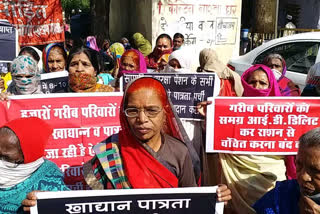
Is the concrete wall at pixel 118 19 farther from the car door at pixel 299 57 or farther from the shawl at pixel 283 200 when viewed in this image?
the shawl at pixel 283 200

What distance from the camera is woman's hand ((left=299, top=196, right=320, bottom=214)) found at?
1.82 m

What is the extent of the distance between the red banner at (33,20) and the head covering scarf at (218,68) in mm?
3448

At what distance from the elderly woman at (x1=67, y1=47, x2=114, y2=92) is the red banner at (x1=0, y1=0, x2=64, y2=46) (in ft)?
11.4

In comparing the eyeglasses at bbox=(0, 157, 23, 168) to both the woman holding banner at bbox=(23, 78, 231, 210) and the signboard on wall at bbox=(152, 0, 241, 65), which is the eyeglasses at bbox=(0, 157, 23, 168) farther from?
the signboard on wall at bbox=(152, 0, 241, 65)

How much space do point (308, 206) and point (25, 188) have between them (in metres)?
1.50

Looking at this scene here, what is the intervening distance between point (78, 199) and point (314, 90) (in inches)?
102

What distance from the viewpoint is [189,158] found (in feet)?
7.24

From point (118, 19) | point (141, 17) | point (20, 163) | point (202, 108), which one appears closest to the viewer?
point (20, 163)

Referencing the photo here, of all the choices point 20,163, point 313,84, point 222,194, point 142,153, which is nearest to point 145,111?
point 142,153

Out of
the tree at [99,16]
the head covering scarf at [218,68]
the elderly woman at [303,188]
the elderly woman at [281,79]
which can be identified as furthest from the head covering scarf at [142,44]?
the elderly woman at [303,188]

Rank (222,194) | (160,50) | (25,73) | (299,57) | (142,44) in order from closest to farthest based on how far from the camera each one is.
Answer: (222,194)
(25,73)
(299,57)
(160,50)
(142,44)

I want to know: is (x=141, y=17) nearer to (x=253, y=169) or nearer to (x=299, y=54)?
(x=299, y=54)

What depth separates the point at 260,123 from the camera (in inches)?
128

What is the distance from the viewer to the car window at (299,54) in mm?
5750
